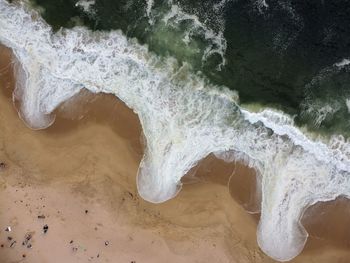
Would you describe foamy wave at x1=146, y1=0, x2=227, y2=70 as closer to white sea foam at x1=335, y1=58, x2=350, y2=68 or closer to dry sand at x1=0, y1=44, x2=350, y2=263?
dry sand at x1=0, y1=44, x2=350, y2=263

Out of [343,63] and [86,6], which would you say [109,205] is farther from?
[343,63]

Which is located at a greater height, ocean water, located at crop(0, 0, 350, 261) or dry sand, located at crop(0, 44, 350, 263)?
ocean water, located at crop(0, 0, 350, 261)

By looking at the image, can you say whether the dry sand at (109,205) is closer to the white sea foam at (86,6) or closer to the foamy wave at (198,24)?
the white sea foam at (86,6)

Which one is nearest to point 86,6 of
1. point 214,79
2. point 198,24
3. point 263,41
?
point 198,24

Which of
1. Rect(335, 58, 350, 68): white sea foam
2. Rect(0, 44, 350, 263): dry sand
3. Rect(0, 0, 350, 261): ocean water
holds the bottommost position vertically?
Rect(0, 44, 350, 263): dry sand

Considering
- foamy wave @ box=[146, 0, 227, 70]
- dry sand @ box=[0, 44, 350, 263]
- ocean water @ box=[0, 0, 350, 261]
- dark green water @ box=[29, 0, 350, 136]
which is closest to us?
dry sand @ box=[0, 44, 350, 263]

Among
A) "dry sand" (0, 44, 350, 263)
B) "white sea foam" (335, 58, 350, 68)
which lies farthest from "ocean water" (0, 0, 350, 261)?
"dry sand" (0, 44, 350, 263)
